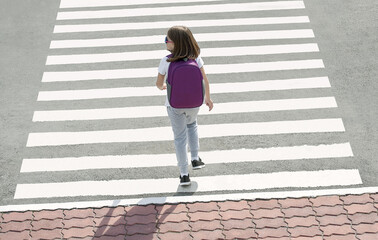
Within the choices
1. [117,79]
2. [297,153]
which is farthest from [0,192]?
[297,153]

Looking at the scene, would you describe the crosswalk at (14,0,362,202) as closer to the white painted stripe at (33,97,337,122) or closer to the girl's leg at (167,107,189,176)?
the white painted stripe at (33,97,337,122)

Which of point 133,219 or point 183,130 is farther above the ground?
point 183,130

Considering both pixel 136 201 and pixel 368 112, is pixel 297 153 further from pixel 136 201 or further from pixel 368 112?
pixel 136 201

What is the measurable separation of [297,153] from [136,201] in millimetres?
2429

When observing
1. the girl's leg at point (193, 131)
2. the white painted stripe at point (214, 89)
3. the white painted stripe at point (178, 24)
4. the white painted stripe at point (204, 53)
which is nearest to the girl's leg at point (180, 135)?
the girl's leg at point (193, 131)

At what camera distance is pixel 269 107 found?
10758 millimetres

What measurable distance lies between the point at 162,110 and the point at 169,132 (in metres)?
0.63

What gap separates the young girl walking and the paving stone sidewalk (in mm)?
690

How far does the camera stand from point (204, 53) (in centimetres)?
1234

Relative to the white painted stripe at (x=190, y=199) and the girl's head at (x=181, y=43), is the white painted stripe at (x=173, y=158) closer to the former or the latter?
the white painted stripe at (x=190, y=199)

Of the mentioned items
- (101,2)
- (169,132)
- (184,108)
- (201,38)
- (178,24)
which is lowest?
(184,108)

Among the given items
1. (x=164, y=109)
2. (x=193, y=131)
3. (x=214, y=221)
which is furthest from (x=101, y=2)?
(x=214, y=221)

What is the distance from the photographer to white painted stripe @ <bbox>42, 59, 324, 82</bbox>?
11727 millimetres

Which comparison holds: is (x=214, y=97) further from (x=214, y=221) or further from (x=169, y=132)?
(x=214, y=221)
